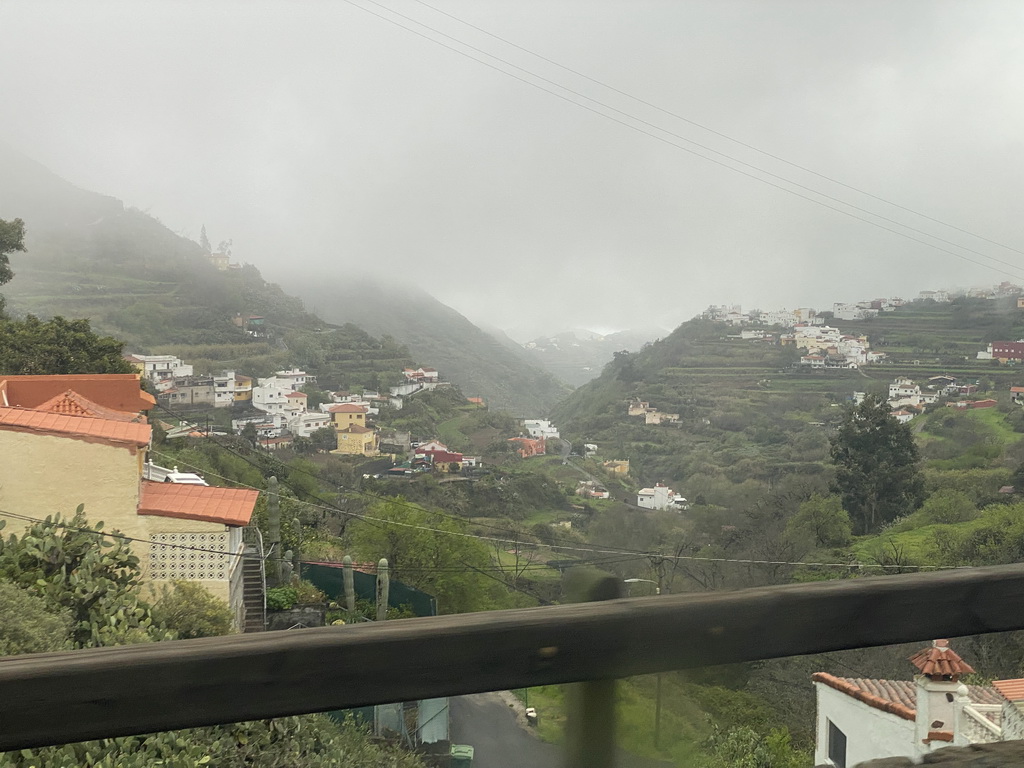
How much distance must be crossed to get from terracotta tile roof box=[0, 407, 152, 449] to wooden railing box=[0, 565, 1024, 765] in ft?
27.4

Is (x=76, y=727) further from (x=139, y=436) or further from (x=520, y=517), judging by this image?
(x=520, y=517)

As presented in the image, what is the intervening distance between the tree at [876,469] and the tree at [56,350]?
26260 millimetres

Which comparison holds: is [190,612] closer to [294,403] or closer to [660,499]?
[660,499]

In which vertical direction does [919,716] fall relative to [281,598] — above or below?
above

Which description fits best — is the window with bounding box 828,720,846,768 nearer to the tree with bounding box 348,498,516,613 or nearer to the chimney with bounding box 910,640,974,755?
the chimney with bounding box 910,640,974,755

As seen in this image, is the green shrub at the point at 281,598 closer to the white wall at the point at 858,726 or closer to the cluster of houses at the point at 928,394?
the white wall at the point at 858,726

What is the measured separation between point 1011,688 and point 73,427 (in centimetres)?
829

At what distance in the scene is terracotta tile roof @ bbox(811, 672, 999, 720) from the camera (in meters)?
3.04

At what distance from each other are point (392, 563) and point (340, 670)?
18741mm

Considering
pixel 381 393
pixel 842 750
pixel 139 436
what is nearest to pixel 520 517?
pixel 381 393

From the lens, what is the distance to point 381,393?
160ft

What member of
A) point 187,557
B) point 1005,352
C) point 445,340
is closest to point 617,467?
point 1005,352

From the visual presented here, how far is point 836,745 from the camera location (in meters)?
3.16

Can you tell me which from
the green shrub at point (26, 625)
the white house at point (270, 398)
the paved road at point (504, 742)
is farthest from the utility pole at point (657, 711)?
the white house at point (270, 398)
